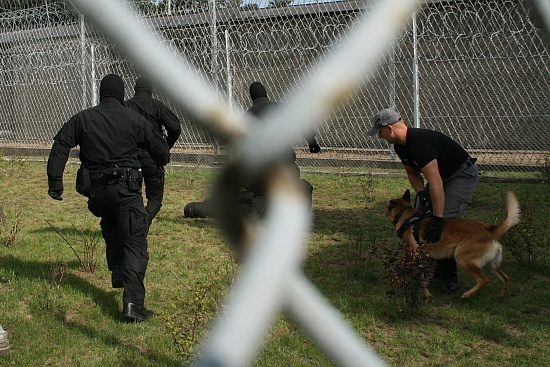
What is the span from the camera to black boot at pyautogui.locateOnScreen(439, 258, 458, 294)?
494 cm

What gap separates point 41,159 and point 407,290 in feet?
32.4

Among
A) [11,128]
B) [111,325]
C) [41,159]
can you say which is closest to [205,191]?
[111,325]

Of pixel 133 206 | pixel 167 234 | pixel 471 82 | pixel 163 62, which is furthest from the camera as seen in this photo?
pixel 471 82

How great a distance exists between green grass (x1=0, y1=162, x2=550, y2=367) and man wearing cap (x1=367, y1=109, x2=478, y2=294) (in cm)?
49

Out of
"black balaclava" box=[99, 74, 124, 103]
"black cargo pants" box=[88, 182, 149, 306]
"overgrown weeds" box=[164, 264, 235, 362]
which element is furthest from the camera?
"black balaclava" box=[99, 74, 124, 103]

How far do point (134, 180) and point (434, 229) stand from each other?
215 cm

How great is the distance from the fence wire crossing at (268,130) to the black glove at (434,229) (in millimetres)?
4028

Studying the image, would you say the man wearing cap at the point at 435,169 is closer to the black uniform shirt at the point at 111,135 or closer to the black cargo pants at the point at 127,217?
the black uniform shirt at the point at 111,135

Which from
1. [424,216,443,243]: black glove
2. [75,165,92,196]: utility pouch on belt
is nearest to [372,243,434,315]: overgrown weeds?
[424,216,443,243]: black glove

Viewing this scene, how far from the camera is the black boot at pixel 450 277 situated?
494 cm

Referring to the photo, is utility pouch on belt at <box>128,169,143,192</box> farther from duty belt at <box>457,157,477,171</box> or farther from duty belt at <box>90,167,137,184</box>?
duty belt at <box>457,157,477,171</box>

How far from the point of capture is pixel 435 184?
4766 millimetres

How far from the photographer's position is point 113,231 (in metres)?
5.13

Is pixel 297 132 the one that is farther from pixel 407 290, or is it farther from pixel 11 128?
pixel 11 128
